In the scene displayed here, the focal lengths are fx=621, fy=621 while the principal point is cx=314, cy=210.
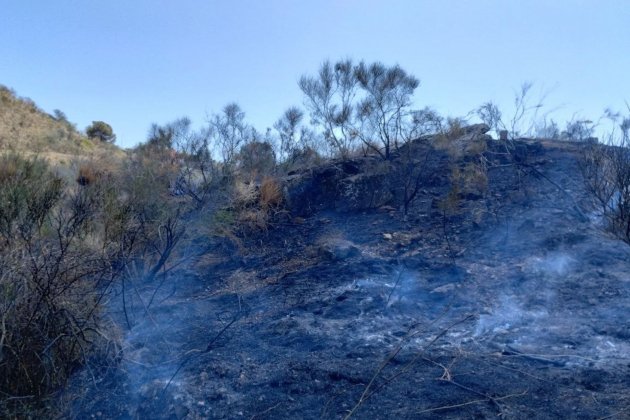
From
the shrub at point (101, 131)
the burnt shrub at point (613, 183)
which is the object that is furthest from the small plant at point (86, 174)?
the shrub at point (101, 131)

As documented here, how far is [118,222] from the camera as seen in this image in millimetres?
9812

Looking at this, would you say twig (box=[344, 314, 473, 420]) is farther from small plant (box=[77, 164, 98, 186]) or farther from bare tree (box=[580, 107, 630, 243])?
small plant (box=[77, 164, 98, 186])

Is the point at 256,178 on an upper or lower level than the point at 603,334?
upper

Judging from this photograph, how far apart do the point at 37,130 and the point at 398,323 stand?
30.4 metres

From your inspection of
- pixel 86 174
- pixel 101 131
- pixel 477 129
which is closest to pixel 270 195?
pixel 86 174

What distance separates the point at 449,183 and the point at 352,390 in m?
9.46

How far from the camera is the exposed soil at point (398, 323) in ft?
18.9

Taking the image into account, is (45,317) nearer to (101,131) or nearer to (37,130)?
(37,130)

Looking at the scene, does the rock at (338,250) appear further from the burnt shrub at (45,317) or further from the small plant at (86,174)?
the small plant at (86,174)

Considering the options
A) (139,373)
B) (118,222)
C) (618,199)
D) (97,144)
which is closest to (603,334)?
(618,199)

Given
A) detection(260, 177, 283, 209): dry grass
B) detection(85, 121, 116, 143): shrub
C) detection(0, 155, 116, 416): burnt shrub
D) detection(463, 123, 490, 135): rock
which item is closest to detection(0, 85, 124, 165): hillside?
detection(85, 121, 116, 143): shrub

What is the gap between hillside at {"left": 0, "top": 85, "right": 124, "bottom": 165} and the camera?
95.7 feet

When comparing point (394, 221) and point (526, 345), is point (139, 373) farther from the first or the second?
point (394, 221)

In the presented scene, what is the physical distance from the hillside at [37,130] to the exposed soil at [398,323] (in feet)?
61.9
